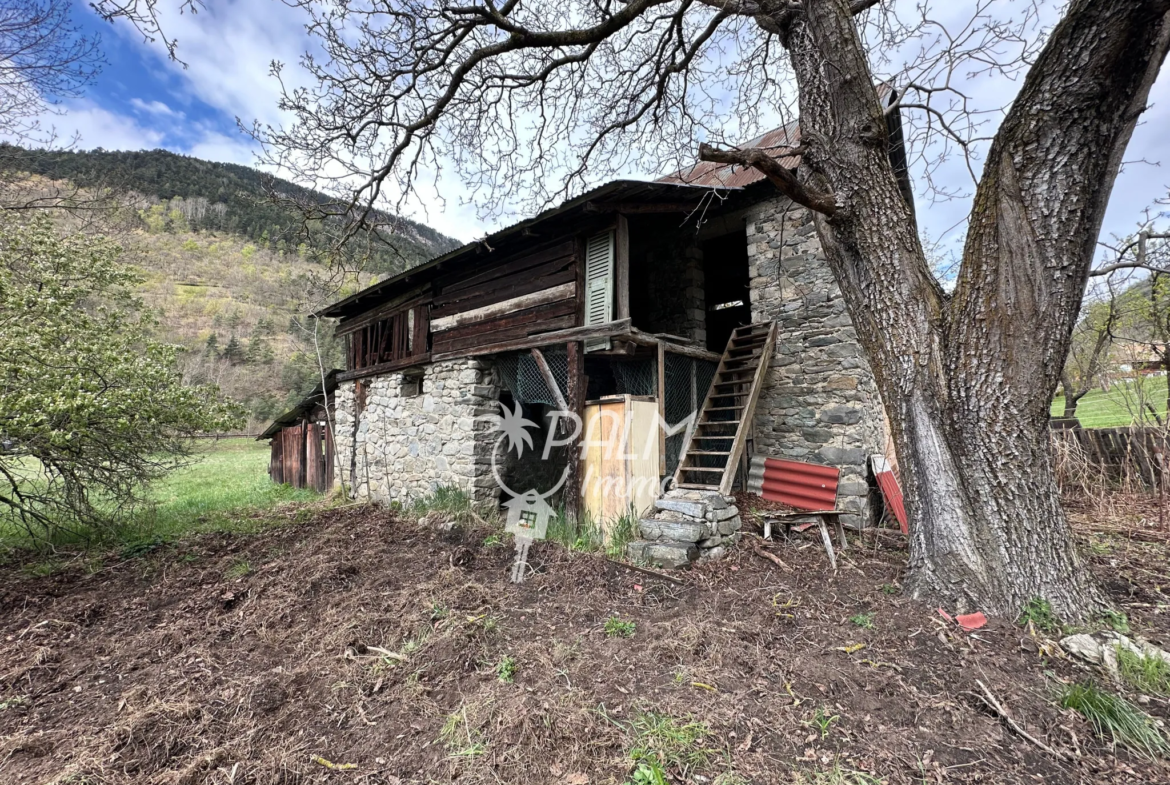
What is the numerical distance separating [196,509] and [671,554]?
26.9 ft

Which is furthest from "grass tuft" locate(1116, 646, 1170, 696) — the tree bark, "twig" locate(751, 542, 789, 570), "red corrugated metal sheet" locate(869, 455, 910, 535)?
"red corrugated metal sheet" locate(869, 455, 910, 535)

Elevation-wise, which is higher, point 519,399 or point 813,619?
point 519,399

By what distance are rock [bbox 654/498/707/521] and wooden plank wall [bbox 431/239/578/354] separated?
223 cm

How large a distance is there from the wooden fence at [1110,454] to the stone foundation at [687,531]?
13.7ft

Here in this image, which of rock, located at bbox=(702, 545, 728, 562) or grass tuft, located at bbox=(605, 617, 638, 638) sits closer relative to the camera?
grass tuft, located at bbox=(605, 617, 638, 638)

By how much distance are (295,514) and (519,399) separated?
413cm

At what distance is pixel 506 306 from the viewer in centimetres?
601

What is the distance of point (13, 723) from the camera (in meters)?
2.17

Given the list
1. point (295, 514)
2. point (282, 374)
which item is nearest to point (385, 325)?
point (295, 514)

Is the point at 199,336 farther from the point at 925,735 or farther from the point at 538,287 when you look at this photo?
the point at 925,735

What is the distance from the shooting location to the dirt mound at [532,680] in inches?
70.1

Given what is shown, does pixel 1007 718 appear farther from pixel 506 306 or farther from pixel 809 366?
pixel 506 306

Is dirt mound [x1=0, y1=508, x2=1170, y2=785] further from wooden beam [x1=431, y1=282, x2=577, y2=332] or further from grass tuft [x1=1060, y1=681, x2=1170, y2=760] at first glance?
wooden beam [x1=431, y1=282, x2=577, y2=332]

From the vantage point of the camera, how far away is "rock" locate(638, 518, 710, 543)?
12.9 feet
